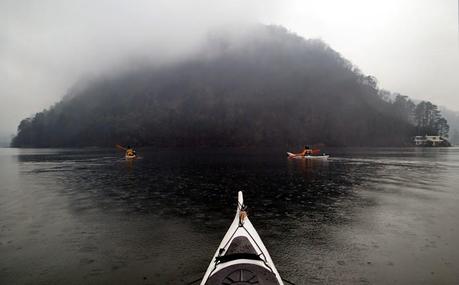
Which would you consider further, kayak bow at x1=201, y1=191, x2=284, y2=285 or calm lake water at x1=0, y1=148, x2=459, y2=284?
calm lake water at x1=0, y1=148, x2=459, y2=284

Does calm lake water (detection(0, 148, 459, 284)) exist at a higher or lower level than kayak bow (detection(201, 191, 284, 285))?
lower

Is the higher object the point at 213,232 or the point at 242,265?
the point at 242,265

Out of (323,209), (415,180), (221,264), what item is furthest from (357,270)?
(415,180)

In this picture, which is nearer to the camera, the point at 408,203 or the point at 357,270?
the point at 357,270

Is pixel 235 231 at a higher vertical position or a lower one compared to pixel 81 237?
higher

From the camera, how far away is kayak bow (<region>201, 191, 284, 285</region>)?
9.18 metres

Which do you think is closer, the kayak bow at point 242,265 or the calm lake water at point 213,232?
the kayak bow at point 242,265

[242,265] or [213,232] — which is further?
[213,232]

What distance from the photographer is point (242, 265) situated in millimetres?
9859

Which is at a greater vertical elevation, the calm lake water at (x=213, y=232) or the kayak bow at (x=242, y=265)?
the kayak bow at (x=242, y=265)

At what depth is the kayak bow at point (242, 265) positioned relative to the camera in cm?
918

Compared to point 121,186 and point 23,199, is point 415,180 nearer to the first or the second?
point 121,186

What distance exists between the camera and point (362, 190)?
108 ft

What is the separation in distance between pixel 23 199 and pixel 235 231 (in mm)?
26661
